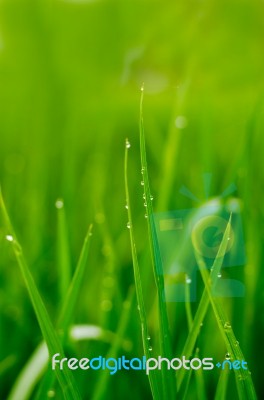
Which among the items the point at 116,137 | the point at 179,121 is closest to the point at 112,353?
the point at 179,121

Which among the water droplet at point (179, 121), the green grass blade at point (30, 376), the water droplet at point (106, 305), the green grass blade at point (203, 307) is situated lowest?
the green grass blade at point (30, 376)

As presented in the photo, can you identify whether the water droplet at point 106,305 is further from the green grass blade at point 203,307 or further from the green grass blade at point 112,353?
the green grass blade at point 203,307

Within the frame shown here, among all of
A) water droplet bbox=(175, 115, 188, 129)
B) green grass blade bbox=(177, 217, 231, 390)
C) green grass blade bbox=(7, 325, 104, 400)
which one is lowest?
green grass blade bbox=(7, 325, 104, 400)

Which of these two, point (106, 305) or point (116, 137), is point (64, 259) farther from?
point (116, 137)

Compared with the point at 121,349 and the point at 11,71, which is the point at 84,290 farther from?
the point at 11,71

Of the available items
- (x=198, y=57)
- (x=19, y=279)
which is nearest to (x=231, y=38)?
(x=198, y=57)

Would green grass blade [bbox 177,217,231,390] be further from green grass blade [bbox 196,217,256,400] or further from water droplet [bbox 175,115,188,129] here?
water droplet [bbox 175,115,188,129]

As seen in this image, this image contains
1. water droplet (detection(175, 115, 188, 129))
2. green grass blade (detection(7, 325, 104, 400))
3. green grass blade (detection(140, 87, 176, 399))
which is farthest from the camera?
water droplet (detection(175, 115, 188, 129))

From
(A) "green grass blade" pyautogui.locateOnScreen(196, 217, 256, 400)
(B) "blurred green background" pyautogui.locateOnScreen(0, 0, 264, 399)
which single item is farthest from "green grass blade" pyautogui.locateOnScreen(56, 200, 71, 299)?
(A) "green grass blade" pyautogui.locateOnScreen(196, 217, 256, 400)

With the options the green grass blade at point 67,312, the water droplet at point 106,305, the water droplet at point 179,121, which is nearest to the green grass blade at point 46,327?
the green grass blade at point 67,312
